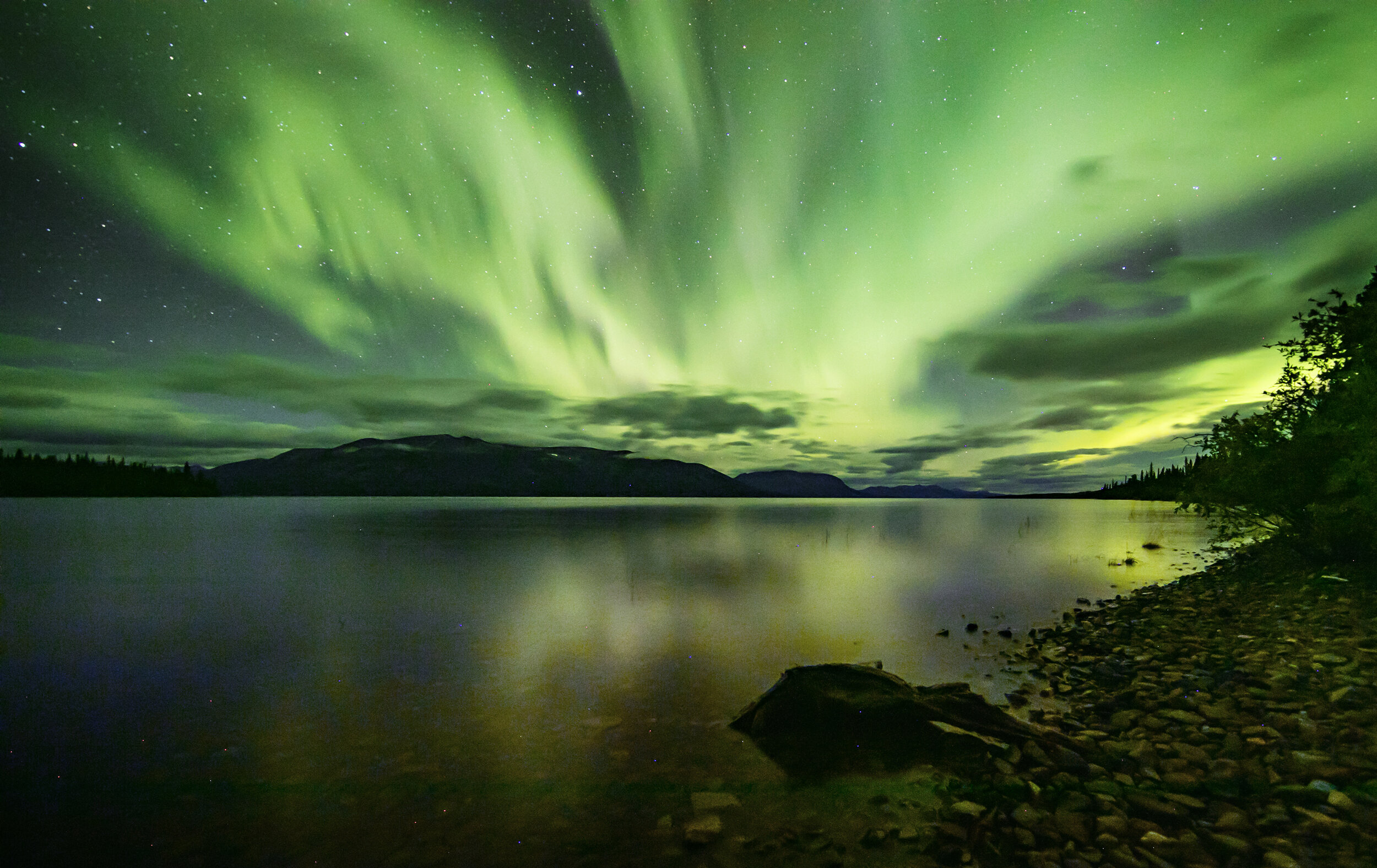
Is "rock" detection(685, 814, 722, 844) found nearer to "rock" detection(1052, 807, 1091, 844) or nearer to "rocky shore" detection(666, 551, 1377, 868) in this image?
"rocky shore" detection(666, 551, 1377, 868)

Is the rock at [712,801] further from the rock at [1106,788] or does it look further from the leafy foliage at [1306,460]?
the leafy foliage at [1306,460]

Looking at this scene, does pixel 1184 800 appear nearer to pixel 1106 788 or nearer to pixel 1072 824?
pixel 1106 788

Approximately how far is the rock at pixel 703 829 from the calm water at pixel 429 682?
1.27ft

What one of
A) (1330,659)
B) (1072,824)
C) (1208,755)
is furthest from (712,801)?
(1330,659)

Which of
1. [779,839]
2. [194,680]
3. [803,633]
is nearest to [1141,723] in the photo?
[779,839]

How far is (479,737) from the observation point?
500 inches

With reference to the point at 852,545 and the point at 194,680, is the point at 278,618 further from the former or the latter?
the point at 852,545

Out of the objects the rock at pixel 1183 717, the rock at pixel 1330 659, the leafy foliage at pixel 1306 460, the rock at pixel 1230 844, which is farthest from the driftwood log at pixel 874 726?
the leafy foliage at pixel 1306 460

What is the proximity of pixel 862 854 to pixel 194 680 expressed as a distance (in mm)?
19981

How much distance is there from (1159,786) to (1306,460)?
23.0 m

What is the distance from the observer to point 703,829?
8609mm

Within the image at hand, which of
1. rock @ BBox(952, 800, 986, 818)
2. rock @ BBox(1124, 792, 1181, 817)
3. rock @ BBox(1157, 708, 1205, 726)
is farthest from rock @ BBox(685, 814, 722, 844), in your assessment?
rock @ BBox(1157, 708, 1205, 726)

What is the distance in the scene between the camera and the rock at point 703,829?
331 inches

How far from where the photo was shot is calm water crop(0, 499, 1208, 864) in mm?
9328
